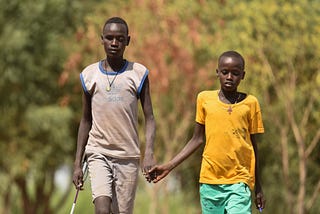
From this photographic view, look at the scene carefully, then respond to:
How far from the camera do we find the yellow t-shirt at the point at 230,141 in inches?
340

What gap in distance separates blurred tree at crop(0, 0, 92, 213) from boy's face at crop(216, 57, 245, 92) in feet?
54.4

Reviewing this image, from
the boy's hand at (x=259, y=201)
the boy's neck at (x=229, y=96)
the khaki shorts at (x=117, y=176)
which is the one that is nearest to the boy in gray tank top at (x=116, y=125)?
the khaki shorts at (x=117, y=176)

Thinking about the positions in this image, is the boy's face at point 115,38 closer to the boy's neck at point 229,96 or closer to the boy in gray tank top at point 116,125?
the boy in gray tank top at point 116,125

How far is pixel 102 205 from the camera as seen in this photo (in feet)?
27.3

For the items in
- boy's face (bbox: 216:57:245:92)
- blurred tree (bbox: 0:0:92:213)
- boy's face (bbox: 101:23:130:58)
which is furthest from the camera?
blurred tree (bbox: 0:0:92:213)

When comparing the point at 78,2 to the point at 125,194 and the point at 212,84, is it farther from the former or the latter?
the point at 125,194

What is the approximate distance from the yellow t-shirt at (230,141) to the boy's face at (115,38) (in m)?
0.86

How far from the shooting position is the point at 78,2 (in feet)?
87.7

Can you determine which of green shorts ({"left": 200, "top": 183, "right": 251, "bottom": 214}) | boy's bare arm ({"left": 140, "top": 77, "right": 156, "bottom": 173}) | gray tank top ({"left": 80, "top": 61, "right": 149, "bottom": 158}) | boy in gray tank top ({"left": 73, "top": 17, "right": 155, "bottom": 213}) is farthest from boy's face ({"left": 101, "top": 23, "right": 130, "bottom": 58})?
green shorts ({"left": 200, "top": 183, "right": 251, "bottom": 214})

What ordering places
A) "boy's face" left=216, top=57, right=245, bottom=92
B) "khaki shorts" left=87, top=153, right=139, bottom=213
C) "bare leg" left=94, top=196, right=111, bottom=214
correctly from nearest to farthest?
"bare leg" left=94, top=196, right=111, bottom=214, "khaki shorts" left=87, top=153, right=139, bottom=213, "boy's face" left=216, top=57, right=245, bottom=92

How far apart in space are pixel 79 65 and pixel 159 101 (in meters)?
3.12

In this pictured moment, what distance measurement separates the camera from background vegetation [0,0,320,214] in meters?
20.3

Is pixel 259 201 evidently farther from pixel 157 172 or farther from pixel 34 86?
pixel 34 86

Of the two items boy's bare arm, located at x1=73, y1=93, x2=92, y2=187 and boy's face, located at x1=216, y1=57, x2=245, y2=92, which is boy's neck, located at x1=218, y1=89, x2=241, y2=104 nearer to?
boy's face, located at x1=216, y1=57, x2=245, y2=92
